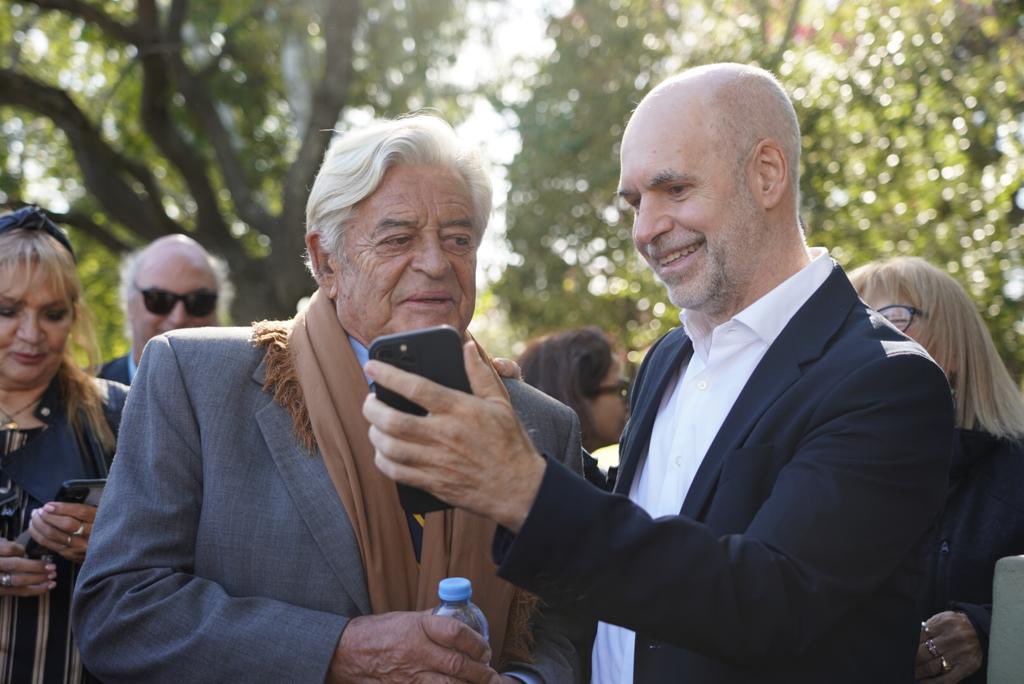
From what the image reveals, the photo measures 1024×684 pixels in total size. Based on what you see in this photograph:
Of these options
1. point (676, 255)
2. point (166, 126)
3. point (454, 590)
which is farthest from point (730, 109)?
point (166, 126)

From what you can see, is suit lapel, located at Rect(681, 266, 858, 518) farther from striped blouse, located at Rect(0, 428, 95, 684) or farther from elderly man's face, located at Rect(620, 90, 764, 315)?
striped blouse, located at Rect(0, 428, 95, 684)

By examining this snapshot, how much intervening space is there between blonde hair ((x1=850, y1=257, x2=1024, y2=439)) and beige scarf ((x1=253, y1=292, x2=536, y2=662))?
1890mm

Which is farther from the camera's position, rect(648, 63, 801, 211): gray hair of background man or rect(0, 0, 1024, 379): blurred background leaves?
rect(0, 0, 1024, 379): blurred background leaves

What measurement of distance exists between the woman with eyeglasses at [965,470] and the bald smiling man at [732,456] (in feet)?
3.31

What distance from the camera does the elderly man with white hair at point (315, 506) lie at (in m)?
2.42

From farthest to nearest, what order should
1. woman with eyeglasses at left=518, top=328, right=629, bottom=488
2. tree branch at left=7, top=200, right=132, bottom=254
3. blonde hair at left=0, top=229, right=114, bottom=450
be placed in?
tree branch at left=7, top=200, right=132, bottom=254 < woman with eyeglasses at left=518, top=328, right=629, bottom=488 < blonde hair at left=0, top=229, right=114, bottom=450

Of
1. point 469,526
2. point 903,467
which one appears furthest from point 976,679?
point 469,526

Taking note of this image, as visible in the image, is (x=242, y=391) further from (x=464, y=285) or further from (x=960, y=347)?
(x=960, y=347)

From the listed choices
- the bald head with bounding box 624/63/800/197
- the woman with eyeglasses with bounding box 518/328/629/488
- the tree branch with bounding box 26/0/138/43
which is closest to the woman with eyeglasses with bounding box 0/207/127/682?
the woman with eyeglasses with bounding box 518/328/629/488

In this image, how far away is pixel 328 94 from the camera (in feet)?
39.4

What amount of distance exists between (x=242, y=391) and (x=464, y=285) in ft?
2.37

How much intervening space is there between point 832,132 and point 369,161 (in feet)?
25.2

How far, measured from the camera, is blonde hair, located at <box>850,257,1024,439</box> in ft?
11.9

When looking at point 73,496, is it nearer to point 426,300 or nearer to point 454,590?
point 426,300
